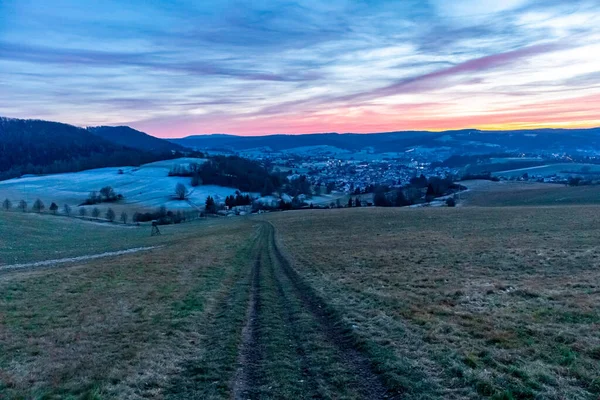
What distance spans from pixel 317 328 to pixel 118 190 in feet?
576

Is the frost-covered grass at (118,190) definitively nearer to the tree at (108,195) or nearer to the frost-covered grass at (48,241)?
the tree at (108,195)

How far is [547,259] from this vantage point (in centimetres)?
2125

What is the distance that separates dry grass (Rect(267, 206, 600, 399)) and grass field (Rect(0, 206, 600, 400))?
0.05 m

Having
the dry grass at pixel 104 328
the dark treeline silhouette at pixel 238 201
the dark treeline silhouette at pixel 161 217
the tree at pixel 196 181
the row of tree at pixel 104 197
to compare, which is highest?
the tree at pixel 196 181

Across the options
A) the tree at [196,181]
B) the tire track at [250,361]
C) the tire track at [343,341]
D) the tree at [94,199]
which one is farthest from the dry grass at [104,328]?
the tree at [196,181]

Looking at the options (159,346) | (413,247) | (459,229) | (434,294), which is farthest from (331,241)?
(159,346)

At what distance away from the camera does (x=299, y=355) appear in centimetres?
1021

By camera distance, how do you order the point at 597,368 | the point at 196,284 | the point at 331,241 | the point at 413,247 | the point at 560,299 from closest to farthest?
the point at 597,368 → the point at 560,299 → the point at 196,284 → the point at 413,247 → the point at 331,241

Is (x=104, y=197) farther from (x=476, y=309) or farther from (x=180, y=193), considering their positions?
(x=476, y=309)

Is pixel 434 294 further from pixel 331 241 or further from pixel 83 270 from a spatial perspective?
pixel 331 241

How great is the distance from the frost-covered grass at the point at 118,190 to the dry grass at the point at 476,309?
11696 cm

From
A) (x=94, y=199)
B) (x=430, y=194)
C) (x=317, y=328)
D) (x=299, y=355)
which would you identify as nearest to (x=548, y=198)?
(x=430, y=194)

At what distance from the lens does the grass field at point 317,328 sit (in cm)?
851

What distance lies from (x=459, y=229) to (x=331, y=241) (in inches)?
483
